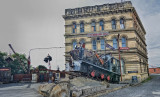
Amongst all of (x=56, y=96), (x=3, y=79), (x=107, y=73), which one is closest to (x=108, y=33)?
(x=107, y=73)

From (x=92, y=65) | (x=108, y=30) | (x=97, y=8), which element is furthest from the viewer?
(x=97, y=8)

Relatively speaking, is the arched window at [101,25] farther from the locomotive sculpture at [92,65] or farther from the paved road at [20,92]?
the paved road at [20,92]

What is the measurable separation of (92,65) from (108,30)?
1165 centimetres

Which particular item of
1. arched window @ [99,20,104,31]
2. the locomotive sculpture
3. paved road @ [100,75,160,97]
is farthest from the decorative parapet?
paved road @ [100,75,160,97]

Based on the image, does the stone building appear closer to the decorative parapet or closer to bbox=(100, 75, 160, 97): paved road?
the decorative parapet

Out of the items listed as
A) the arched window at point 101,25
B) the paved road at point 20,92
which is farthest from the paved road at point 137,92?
the arched window at point 101,25

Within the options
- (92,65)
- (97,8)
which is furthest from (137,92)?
(97,8)

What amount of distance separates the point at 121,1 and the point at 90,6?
5.96 m

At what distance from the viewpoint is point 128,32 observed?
79.5 ft

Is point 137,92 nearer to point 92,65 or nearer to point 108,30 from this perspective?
point 92,65

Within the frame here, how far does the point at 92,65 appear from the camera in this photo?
15703mm

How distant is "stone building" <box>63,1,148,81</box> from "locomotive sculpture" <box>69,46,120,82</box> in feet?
20.4

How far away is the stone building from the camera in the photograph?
23453 millimetres

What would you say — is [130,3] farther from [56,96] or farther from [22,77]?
[22,77]
